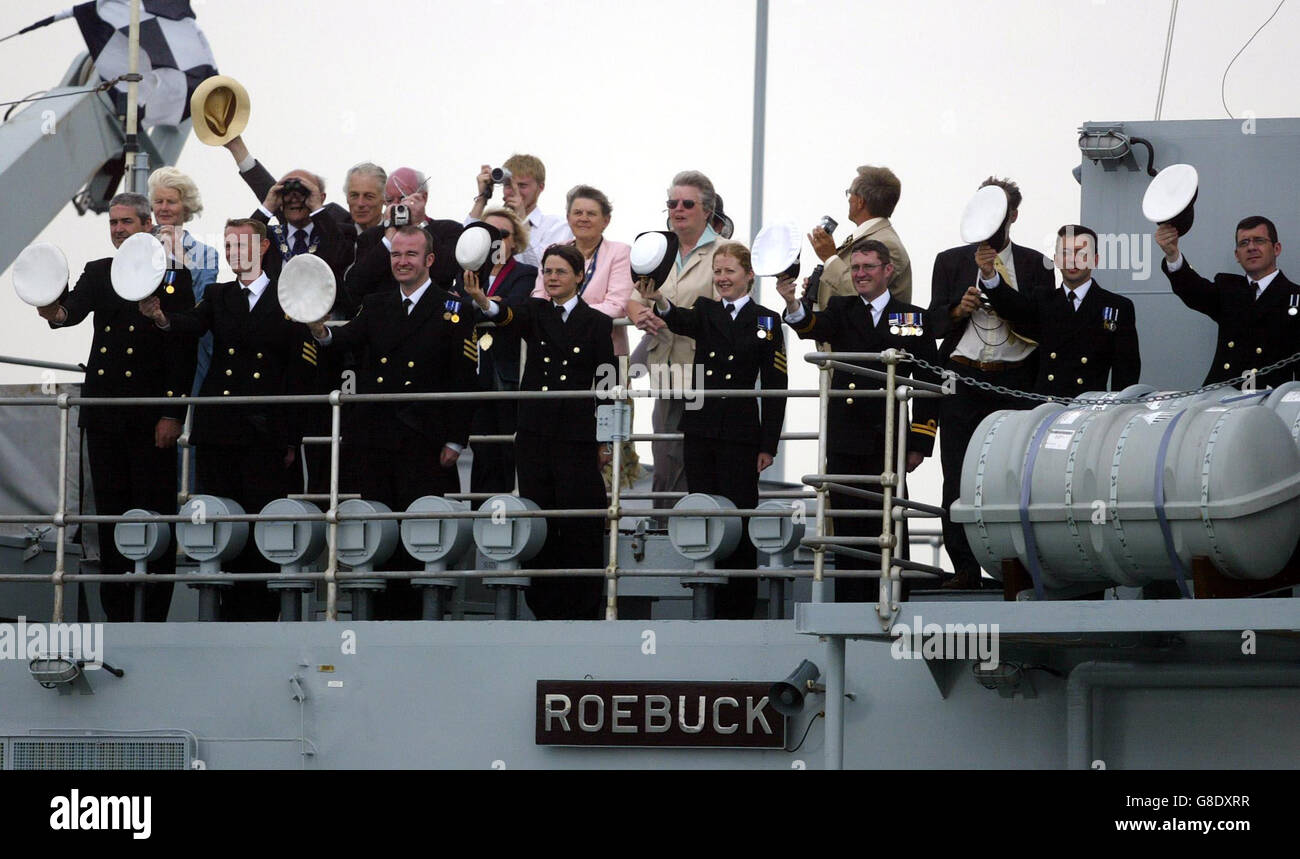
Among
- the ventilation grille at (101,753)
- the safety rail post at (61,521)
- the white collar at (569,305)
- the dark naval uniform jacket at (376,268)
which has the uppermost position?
the dark naval uniform jacket at (376,268)

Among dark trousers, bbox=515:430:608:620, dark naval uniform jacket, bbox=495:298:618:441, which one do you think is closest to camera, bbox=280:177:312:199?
dark naval uniform jacket, bbox=495:298:618:441

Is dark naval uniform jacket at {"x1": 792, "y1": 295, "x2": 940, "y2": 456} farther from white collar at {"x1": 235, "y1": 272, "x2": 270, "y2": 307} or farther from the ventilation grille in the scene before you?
the ventilation grille

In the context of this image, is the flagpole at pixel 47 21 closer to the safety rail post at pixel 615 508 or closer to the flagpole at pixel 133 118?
the flagpole at pixel 133 118

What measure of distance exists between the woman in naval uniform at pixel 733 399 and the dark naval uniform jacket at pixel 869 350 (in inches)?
9.8

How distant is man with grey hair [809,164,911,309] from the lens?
9531mm

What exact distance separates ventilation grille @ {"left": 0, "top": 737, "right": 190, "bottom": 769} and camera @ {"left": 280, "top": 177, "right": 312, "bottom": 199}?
11.0ft

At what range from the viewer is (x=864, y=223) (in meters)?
9.61

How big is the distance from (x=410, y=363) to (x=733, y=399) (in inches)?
63.6

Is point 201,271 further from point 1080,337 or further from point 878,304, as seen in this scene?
point 1080,337

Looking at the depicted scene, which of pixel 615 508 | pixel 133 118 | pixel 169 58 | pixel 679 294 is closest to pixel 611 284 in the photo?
pixel 679 294

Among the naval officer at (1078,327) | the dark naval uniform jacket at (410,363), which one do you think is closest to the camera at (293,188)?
the dark naval uniform jacket at (410,363)

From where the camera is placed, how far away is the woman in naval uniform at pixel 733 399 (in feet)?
29.5

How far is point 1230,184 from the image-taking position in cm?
988
